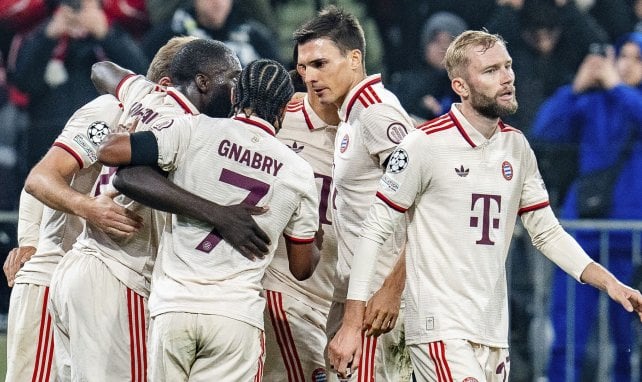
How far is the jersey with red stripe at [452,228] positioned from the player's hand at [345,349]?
25cm

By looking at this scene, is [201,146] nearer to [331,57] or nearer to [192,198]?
[192,198]

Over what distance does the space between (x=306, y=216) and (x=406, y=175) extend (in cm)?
44

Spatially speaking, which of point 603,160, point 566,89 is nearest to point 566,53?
point 566,89

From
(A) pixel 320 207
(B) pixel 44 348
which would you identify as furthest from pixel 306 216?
(B) pixel 44 348

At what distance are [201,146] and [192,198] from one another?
0.21 metres

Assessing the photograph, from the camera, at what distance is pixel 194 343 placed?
14.7ft

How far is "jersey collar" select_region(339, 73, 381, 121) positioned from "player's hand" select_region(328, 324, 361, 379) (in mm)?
1089

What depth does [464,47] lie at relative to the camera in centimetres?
482

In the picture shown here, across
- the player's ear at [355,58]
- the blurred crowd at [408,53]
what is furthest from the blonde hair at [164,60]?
the blurred crowd at [408,53]

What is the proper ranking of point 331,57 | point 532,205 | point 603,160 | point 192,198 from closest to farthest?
point 192,198
point 532,205
point 331,57
point 603,160

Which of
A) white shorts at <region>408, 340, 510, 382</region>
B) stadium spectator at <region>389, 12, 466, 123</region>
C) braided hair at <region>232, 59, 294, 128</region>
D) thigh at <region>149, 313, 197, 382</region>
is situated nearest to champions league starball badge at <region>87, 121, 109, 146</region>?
braided hair at <region>232, 59, 294, 128</region>

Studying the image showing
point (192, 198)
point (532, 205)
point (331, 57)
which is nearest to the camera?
point (192, 198)

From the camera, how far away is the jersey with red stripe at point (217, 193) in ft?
14.7

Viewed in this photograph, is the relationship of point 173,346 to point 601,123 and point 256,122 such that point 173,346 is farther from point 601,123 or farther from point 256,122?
point 601,123
